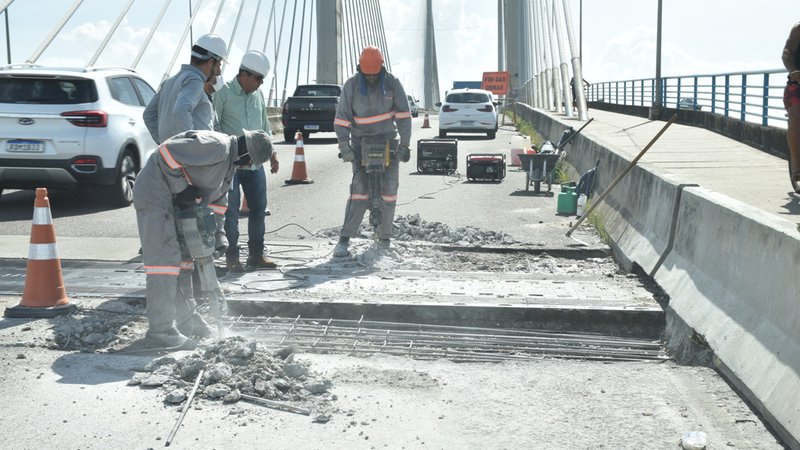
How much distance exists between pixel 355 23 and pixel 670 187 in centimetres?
4698

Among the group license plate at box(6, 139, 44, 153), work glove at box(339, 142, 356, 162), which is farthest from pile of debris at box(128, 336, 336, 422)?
license plate at box(6, 139, 44, 153)

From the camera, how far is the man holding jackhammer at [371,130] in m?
9.18

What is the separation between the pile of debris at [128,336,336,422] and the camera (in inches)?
190

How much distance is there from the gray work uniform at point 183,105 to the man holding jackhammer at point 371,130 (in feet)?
6.99

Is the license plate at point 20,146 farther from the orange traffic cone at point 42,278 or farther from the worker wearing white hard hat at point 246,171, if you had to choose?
the orange traffic cone at point 42,278

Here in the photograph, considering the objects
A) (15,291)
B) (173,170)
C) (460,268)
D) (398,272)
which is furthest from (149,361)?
(460,268)

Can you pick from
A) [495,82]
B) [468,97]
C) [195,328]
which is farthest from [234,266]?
[495,82]

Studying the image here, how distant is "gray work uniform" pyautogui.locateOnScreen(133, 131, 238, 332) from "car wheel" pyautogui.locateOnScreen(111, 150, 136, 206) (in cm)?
698

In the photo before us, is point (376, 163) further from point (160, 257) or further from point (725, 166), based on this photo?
point (725, 166)

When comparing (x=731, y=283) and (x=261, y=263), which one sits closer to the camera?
(x=731, y=283)

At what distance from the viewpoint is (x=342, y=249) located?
9.02 metres

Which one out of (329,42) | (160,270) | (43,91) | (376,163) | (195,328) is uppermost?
(329,42)

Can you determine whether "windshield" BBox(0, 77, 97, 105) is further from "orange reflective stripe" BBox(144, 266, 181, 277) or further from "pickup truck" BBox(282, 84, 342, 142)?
"pickup truck" BBox(282, 84, 342, 142)

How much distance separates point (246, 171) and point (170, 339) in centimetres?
269
